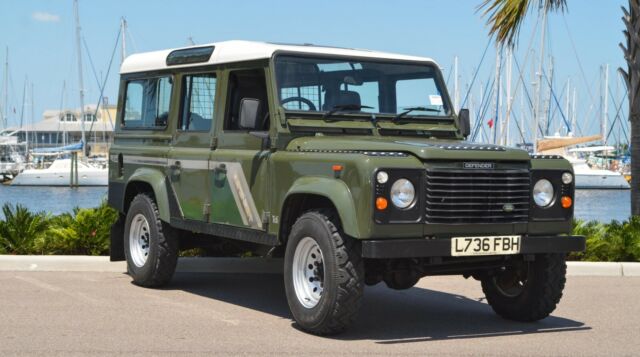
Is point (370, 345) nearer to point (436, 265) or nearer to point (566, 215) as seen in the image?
point (436, 265)

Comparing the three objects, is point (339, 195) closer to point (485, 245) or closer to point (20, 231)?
point (485, 245)

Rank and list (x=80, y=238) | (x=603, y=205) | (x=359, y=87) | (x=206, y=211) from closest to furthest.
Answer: (x=359, y=87) < (x=206, y=211) < (x=80, y=238) < (x=603, y=205)

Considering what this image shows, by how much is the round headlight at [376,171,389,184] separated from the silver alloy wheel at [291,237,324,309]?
878 mm

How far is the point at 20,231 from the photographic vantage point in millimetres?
12633

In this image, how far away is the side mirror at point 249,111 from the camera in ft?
28.2

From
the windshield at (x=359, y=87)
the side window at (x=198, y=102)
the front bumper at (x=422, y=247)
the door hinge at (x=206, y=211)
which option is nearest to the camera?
the front bumper at (x=422, y=247)

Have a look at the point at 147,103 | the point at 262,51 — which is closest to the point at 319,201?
the point at 262,51

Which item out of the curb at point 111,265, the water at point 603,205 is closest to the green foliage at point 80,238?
the curb at point 111,265

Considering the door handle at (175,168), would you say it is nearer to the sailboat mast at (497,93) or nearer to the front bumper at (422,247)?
the front bumper at (422,247)

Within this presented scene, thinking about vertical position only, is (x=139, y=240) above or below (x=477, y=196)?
below

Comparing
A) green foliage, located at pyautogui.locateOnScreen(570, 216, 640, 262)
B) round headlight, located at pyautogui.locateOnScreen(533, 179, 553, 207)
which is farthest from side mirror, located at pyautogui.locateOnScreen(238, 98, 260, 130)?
green foliage, located at pyautogui.locateOnScreen(570, 216, 640, 262)

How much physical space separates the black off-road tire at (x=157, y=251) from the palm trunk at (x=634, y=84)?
25.4ft

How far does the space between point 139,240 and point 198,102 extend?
1.74 metres

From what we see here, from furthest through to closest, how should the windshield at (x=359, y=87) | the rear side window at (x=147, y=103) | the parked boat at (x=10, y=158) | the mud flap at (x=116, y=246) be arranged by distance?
the parked boat at (x=10, y=158)
the mud flap at (x=116, y=246)
the rear side window at (x=147, y=103)
the windshield at (x=359, y=87)
